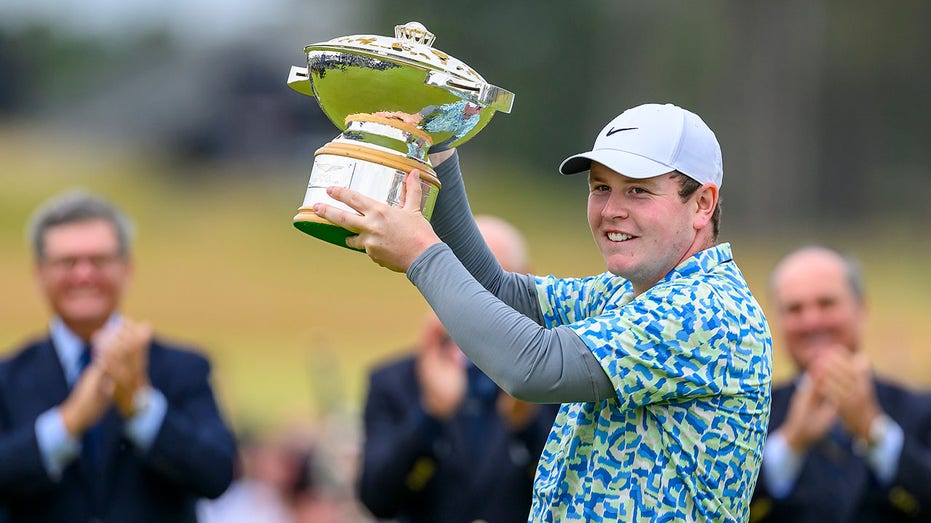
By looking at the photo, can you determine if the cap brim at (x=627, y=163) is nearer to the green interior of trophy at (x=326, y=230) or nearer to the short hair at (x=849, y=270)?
the green interior of trophy at (x=326, y=230)

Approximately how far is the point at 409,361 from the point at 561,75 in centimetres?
2411

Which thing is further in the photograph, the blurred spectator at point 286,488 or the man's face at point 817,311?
the blurred spectator at point 286,488

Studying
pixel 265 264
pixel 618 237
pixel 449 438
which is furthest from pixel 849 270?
pixel 265 264

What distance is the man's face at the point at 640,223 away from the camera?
351cm

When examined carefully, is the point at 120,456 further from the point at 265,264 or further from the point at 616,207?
the point at 265,264

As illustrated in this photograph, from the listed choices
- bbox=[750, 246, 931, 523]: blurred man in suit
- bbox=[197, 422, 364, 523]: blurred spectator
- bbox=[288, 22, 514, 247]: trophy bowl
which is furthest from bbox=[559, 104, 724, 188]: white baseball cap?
bbox=[197, 422, 364, 523]: blurred spectator

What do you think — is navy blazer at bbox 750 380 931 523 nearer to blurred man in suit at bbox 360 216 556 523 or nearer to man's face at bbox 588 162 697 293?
blurred man in suit at bbox 360 216 556 523

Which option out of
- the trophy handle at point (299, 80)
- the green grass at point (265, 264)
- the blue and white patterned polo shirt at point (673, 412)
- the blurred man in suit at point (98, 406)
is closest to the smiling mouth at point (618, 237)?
the blue and white patterned polo shirt at point (673, 412)

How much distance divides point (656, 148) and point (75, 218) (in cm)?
285

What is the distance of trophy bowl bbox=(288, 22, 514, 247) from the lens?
3.45 metres

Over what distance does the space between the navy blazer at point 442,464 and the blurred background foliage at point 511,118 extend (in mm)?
18523

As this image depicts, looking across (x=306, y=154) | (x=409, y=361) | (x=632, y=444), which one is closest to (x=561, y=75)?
(x=306, y=154)

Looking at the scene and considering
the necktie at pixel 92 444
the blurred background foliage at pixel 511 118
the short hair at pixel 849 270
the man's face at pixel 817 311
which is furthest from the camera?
the blurred background foliage at pixel 511 118

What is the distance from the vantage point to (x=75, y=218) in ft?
18.5
